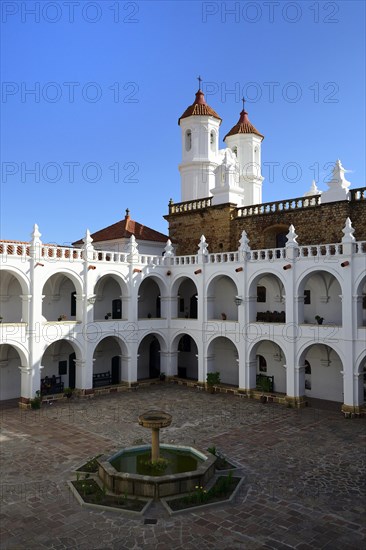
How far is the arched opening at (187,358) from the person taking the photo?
31.7m

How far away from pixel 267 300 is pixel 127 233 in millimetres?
10259

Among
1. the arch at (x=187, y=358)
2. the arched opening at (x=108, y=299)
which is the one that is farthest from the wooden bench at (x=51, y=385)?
the arch at (x=187, y=358)

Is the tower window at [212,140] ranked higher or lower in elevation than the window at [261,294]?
higher

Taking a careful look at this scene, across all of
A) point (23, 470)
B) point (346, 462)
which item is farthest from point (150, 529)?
point (346, 462)

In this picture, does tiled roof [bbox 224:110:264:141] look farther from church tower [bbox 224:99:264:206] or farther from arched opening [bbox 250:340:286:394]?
arched opening [bbox 250:340:286:394]

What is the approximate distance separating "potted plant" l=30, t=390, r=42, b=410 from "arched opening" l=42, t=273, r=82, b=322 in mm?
5180

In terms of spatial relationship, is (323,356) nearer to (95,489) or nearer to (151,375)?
(151,375)

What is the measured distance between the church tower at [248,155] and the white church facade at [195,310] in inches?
102

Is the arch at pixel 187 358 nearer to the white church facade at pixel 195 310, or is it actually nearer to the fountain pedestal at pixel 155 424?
the white church facade at pixel 195 310

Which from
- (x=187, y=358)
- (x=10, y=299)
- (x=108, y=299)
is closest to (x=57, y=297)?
(x=10, y=299)

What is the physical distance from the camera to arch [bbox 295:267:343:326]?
24.5 meters

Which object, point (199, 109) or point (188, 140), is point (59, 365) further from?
point (199, 109)

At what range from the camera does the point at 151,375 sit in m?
32.6

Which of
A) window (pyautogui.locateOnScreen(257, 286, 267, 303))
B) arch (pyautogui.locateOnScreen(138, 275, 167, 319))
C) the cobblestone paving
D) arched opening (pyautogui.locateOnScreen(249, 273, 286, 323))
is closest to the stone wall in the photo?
arched opening (pyautogui.locateOnScreen(249, 273, 286, 323))
